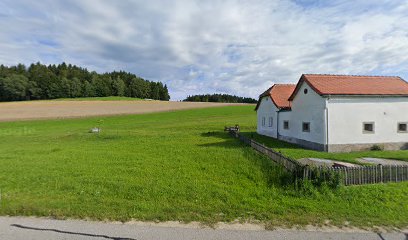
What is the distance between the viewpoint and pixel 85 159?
1395cm

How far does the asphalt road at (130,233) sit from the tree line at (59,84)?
314 feet

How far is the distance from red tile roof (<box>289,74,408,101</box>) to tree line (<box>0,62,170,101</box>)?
90646 mm

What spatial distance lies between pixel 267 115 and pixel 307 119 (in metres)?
7.85

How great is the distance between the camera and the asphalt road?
5508 mm

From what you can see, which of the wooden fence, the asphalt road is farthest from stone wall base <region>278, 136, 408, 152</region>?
the asphalt road

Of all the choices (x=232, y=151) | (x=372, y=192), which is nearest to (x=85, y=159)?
(x=232, y=151)

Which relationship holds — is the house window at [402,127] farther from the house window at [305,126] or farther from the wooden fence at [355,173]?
the wooden fence at [355,173]

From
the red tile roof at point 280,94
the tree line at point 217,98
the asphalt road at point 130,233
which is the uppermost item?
the tree line at point 217,98

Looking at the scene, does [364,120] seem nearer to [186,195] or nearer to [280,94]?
[280,94]

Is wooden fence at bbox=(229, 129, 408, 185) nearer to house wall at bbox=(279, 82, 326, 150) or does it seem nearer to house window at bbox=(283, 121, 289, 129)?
house wall at bbox=(279, 82, 326, 150)

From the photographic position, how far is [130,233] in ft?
18.6

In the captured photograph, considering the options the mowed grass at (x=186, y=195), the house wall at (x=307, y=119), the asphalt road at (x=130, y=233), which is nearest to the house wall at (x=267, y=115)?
the house wall at (x=307, y=119)

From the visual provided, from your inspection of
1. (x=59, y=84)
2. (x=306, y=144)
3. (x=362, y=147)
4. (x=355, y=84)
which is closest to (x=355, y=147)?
(x=362, y=147)

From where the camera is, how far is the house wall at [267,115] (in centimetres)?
2500
